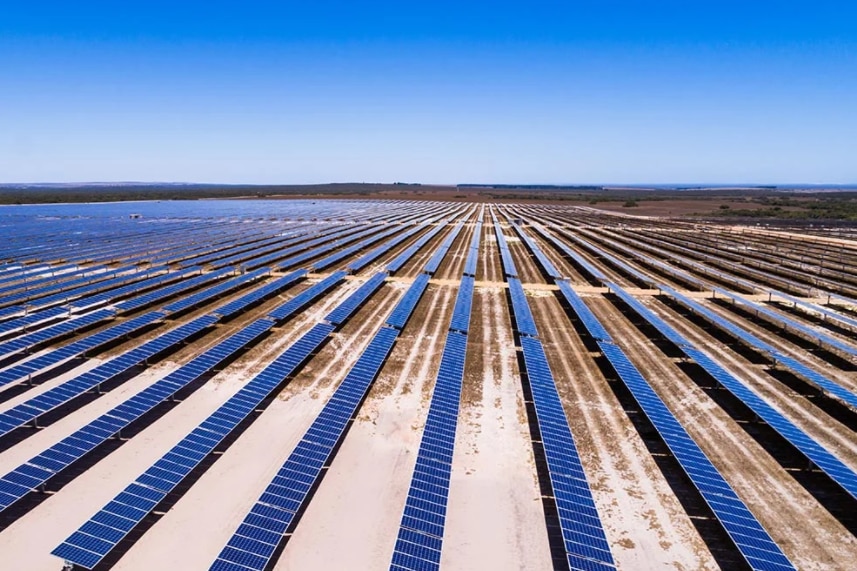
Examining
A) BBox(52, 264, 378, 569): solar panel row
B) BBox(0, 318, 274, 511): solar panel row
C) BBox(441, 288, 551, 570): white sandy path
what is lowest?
BBox(441, 288, 551, 570): white sandy path

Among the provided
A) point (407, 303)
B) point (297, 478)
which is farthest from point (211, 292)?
point (297, 478)

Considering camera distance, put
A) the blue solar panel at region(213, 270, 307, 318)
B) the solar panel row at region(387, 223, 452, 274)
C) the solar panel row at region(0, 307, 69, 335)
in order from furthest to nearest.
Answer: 1. the solar panel row at region(387, 223, 452, 274)
2. the blue solar panel at region(213, 270, 307, 318)
3. the solar panel row at region(0, 307, 69, 335)

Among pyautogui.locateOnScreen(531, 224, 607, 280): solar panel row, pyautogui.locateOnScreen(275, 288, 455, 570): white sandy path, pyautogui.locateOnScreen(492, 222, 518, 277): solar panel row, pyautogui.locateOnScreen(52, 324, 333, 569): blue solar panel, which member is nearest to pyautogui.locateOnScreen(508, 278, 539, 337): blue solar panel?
pyautogui.locateOnScreen(492, 222, 518, 277): solar panel row

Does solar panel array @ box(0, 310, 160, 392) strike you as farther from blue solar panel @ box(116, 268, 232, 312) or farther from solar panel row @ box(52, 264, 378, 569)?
solar panel row @ box(52, 264, 378, 569)

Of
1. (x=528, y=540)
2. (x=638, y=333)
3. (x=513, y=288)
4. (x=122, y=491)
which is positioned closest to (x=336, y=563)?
(x=528, y=540)

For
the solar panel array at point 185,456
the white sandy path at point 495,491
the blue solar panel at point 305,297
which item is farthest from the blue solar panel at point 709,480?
the blue solar panel at point 305,297

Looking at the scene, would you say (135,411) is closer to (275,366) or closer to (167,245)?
(275,366)

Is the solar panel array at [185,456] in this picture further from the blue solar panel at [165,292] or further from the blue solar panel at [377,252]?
the blue solar panel at [377,252]
